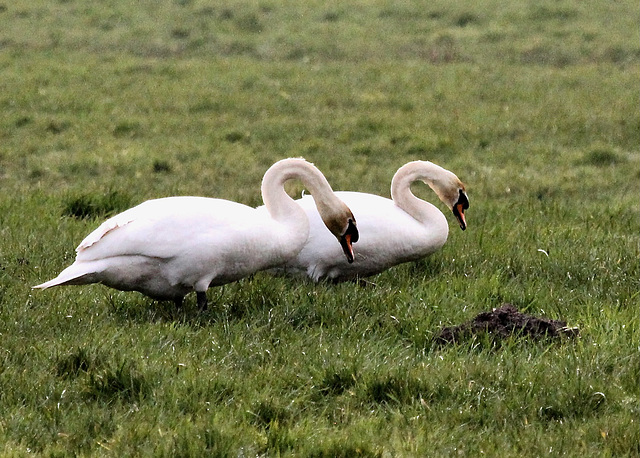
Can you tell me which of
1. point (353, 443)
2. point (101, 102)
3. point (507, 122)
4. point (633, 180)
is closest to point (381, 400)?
point (353, 443)

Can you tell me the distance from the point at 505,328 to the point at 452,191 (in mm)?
2031

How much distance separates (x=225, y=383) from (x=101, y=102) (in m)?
10.2

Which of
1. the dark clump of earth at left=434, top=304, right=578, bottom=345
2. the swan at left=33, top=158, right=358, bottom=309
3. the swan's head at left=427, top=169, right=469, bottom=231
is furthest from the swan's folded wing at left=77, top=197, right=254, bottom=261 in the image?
the swan's head at left=427, top=169, right=469, bottom=231

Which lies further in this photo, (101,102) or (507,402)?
(101,102)

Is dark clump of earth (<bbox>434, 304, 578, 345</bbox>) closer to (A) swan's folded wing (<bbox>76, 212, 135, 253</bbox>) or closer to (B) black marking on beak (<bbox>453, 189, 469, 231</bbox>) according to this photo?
(A) swan's folded wing (<bbox>76, 212, 135, 253</bbox>)

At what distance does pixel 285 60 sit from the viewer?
1755 centimetres

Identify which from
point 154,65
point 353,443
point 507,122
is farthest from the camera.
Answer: point 154,65

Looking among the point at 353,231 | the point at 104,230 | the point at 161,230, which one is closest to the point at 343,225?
the point at 353,231

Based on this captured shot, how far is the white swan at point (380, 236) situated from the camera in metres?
6.50

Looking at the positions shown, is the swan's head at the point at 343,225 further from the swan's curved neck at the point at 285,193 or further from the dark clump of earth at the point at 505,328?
the dark clump of earth at the point at 505,328

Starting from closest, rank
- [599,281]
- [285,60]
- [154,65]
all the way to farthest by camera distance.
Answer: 1. [599,281]
2. [154,65]
3. [285,60]

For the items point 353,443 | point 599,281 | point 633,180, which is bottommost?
point 633,180

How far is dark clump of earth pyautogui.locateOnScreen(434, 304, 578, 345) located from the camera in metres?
5.13

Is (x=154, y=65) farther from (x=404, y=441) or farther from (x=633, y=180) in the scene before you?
(x=404, y=441)
